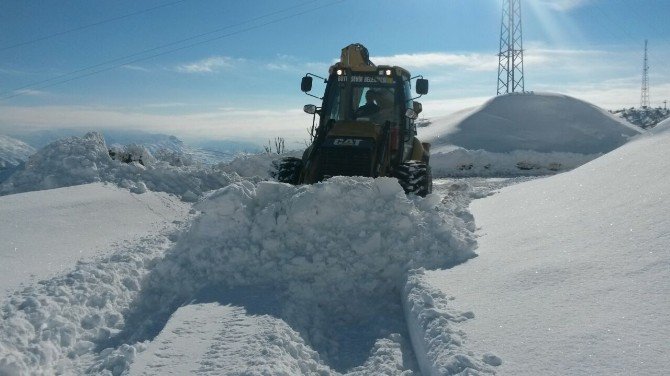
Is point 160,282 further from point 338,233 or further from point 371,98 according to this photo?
point 371,98

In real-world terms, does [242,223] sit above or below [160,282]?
above

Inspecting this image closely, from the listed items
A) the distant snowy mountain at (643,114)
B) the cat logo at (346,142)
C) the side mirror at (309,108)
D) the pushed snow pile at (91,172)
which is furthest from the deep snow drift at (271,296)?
the distant snowy mountain at (643,114)

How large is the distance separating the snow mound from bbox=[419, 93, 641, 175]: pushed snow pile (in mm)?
14801

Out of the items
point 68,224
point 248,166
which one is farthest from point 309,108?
point 248,166

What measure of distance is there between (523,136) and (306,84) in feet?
67.1

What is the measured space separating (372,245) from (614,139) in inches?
978

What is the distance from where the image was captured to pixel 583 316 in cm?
363

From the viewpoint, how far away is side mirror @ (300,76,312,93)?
9.12 meters

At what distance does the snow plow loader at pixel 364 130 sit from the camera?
8320 mm

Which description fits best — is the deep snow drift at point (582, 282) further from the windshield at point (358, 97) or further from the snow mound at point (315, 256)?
the windshield at point (358, 97)

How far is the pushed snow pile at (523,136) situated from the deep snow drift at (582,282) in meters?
14.0

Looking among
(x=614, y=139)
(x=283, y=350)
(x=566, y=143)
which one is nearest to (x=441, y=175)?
(x=566, y=143)

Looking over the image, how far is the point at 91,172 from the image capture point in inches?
434

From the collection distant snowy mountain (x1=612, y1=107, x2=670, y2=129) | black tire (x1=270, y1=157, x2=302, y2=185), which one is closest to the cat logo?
black tire (x1=270, y1=157, x2=302, y2=185)
